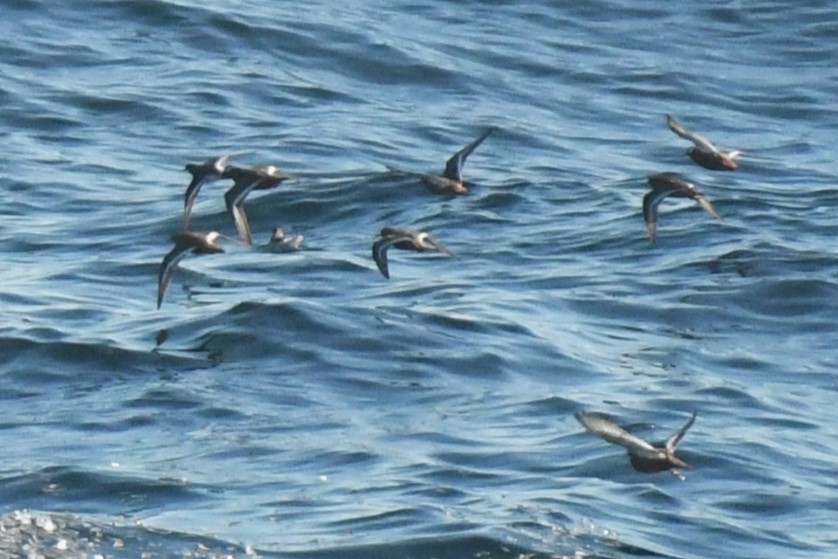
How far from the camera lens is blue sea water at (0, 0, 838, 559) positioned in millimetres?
10922

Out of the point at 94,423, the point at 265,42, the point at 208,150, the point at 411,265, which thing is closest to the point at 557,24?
the point at 265,42

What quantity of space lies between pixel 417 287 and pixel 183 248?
6.42ft

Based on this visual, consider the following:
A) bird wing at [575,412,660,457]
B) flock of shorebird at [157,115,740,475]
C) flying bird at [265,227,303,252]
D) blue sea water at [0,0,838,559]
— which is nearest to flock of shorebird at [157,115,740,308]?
flock of shorebird at [157,115,740,475]

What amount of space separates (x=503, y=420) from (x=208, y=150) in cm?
743

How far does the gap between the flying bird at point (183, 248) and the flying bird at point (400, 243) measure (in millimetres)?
1029

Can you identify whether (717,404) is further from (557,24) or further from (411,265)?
(557,24)

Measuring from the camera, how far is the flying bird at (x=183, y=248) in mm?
13914

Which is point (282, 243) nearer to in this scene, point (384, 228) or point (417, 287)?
point (417, 287)

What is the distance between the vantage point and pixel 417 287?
15.4 metres

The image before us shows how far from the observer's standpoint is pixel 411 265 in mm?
16234

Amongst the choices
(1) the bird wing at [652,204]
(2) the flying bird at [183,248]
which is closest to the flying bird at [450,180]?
(1) the bird wing at [652,204]

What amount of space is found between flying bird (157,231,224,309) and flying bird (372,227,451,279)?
1.03m

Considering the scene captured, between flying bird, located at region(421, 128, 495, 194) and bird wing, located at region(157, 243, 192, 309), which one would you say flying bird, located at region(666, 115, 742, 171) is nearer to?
flying bird, located at region(421, 128, 495, 194)

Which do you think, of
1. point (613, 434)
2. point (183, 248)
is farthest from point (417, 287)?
point (613, 434)
